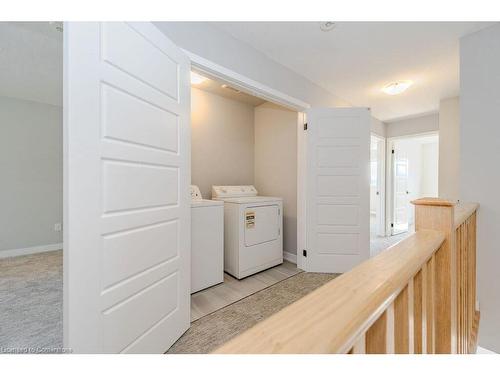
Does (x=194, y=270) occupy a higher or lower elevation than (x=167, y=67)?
lower

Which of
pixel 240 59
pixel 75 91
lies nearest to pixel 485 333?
pixel 240 59

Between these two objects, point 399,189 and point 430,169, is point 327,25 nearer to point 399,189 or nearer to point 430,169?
point 399,189

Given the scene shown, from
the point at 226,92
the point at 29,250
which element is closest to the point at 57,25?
the point at 226,92

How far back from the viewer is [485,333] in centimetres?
189

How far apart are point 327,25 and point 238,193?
211 centimetres

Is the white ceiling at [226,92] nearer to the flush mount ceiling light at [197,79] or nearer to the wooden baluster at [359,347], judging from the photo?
the flush mount ceiling light at [197,79]

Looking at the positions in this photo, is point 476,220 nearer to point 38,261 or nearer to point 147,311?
point 147,311

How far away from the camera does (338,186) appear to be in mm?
2770

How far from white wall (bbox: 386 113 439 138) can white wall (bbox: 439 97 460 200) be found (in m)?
0.73

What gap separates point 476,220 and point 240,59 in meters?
2.49

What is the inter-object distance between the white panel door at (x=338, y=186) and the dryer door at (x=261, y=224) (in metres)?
0.46

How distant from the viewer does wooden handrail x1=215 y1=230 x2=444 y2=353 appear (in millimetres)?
357

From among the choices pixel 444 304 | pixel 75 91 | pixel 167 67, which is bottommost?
pixel 444 304

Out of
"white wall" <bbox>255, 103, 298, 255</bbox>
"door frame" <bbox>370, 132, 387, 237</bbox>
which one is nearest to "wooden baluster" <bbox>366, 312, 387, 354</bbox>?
"white wall" <bbox>255, 103, 298, 255</bbox>
